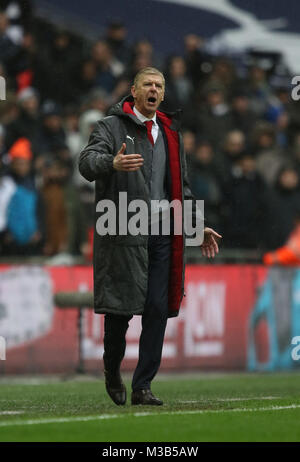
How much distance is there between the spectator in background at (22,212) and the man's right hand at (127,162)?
7052 millimetres

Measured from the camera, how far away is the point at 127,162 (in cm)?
811

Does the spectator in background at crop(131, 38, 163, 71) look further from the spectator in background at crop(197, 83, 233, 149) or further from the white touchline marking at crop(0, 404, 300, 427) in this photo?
the white touchline marking at crop(0, 404, 300, 427)

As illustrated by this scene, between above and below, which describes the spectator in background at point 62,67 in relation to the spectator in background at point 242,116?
above

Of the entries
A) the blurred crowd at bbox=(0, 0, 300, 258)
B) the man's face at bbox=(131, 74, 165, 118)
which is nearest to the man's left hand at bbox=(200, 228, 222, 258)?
the man's face at bbox=(131, 74, 165, 118)

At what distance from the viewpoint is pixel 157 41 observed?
1962 centimetres

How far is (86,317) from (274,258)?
110 inches

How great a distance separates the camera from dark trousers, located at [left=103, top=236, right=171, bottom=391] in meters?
8.63

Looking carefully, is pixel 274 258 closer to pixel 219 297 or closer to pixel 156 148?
pixel 219 297

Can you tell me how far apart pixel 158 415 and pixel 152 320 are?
0.91 m

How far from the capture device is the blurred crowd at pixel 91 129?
15648 mm

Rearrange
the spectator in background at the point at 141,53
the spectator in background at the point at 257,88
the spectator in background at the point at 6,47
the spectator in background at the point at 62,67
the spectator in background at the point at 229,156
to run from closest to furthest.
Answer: the spectator in background at the point at 229,156, the spectator in background at the point at 6,47, the spectator in background at the point at 62,67, the spectator in background at the point at 141,53, the spectator in background at the point at 257,88

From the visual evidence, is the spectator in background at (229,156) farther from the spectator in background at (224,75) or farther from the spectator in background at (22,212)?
the spectator in background at (22,212)

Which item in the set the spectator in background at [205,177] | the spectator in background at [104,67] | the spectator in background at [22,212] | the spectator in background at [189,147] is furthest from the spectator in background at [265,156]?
the spectator in background at [22,212]
